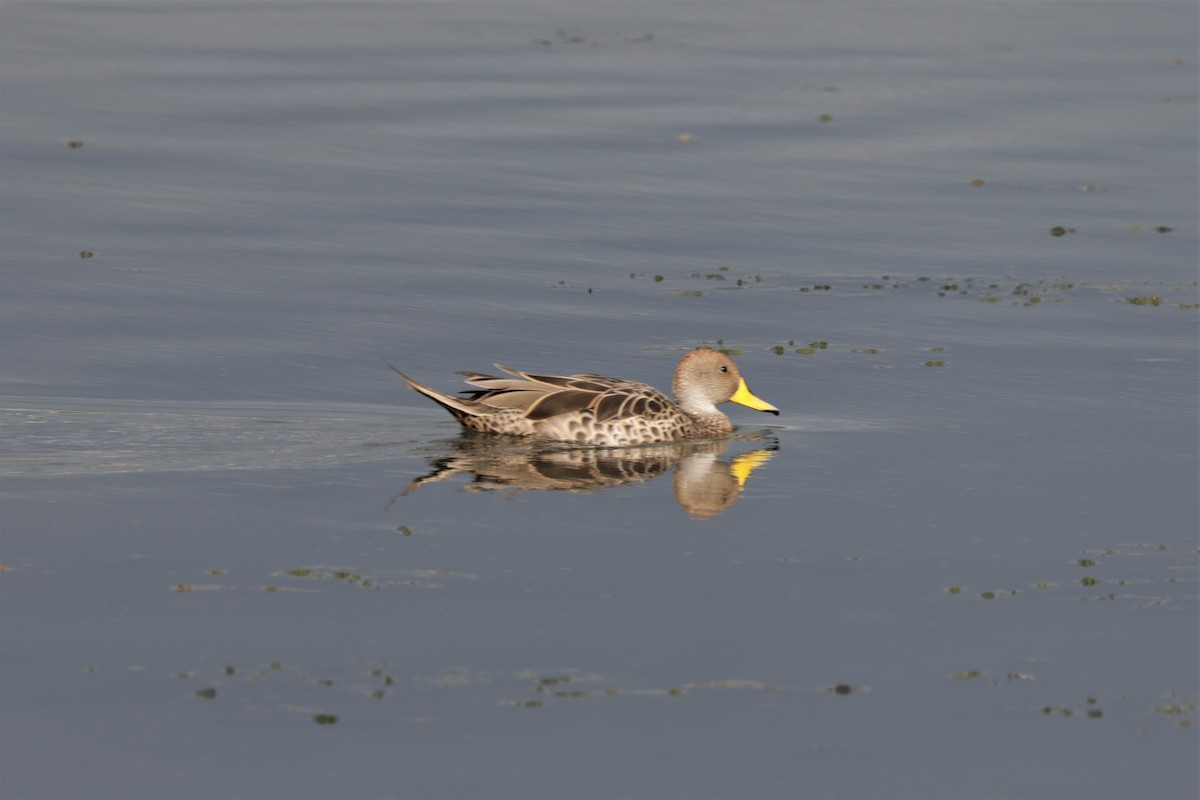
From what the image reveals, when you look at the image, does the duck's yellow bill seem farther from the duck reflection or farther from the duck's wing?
the duck's wing

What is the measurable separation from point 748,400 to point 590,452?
3.92 feet

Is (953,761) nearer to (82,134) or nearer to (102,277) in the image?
(102,277)

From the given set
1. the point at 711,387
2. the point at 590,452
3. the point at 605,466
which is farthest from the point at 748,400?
the point at 605,466

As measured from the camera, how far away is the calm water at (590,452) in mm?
8344

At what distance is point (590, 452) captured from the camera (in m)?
13.5

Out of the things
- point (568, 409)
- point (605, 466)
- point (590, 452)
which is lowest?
point (605, 466)

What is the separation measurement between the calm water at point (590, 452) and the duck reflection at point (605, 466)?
2.2 inches

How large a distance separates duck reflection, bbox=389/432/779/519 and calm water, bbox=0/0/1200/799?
2.2 inches

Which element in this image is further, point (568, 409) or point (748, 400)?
point (748, 400)

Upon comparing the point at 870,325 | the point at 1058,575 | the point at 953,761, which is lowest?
the point at 953,761

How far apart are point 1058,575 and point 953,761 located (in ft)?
8.32

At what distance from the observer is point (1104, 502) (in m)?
11.8

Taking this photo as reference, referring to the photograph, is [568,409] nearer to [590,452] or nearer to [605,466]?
[590,452]

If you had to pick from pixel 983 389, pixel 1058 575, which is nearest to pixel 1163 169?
pixel 983 389
